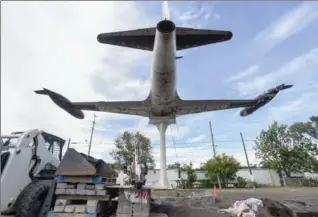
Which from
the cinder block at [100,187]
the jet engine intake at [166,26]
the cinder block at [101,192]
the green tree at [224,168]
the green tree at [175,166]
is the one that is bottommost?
the cinder block at [101,192]

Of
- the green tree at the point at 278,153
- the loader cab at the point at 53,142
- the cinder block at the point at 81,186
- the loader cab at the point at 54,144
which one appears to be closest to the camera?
the cinder block at the point at 81,186

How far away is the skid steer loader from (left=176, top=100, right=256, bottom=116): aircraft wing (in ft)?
13.0

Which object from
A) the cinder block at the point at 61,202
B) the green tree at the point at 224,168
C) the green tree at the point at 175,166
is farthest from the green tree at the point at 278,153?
the cinder block at the point at 61,202

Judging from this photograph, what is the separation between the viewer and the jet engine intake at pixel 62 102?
20.4ft

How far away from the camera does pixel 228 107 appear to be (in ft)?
22.7

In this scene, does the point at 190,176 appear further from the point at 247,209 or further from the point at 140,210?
the point at 140,210

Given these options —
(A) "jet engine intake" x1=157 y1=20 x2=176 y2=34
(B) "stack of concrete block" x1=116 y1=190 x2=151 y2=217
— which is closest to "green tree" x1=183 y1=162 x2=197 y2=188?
(B) "stack of concrete block" x1=116 y1=190 x2=151 y2=217

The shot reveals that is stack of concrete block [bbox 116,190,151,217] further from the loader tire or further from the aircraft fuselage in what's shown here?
the aircraft fuselage

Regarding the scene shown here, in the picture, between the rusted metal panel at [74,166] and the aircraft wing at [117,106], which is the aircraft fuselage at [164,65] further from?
the rusted metal panel at [74,166]

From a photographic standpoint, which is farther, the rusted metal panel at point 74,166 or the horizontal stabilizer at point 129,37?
the horizontal stabilizer at point 129,37

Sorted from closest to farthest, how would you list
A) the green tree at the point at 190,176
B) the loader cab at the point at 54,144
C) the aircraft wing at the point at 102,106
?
the loader cab at the point at 54,144, the aircraft wing at the point at 102,106, the green tree at the point at 190,176

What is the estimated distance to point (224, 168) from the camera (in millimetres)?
27297

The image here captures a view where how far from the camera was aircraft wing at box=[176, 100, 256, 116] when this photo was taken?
664 centimetres

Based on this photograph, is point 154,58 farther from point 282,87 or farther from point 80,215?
point 282,87
